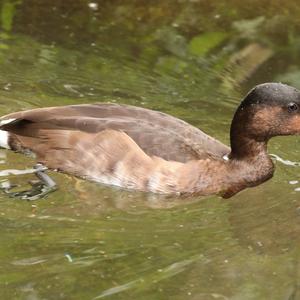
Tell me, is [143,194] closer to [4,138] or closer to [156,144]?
[156,144]

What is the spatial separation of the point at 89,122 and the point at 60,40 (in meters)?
2.46

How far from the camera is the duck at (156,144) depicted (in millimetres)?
7305

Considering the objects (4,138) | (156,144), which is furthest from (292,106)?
(4,138)

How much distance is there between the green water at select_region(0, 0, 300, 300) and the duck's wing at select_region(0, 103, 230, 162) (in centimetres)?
31

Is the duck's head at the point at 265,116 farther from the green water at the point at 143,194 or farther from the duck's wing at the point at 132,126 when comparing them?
the green water at the point at 143,194

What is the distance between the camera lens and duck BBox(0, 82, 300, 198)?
7.30 meters

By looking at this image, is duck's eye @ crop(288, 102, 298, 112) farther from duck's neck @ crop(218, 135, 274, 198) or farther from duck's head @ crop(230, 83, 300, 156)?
duck's neck @ crop(218, 135, 274, 198)

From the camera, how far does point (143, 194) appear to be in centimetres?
730

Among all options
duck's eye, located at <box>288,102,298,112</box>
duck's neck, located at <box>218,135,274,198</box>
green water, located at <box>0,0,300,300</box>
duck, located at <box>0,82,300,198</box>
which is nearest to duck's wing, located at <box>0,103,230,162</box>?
duck, located at <box>0,82,300,198</box>

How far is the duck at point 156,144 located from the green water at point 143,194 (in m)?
0.13

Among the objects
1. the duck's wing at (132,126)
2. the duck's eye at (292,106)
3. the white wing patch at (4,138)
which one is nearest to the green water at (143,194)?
the white wing patch at (4,138)

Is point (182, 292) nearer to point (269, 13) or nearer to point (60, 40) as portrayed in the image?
point (60, 40)

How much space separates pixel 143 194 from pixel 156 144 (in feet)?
1.25

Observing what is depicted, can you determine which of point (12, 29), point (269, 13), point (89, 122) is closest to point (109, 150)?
point (89, 122)
